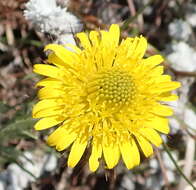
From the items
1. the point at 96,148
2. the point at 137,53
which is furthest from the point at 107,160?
the point at 137,53

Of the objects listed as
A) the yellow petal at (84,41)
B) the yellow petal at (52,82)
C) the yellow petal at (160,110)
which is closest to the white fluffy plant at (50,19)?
the yellow petal at (84,41)

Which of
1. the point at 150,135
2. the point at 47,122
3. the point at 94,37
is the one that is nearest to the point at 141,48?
the point at 94,37

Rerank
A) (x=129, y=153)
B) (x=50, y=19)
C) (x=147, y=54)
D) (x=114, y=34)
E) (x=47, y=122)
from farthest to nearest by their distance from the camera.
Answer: (x=147, y=54) < (x=50, y=19) < (x=114, y=34) < (x=129, y=153) < (x=47, y=122)

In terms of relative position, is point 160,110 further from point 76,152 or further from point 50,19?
point 50,19

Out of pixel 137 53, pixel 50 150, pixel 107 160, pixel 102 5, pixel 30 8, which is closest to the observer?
pixel 107 160

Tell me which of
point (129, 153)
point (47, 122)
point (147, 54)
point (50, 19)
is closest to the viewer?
point (47, 122)

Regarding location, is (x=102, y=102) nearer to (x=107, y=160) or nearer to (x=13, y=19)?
(x=107, y=160)
